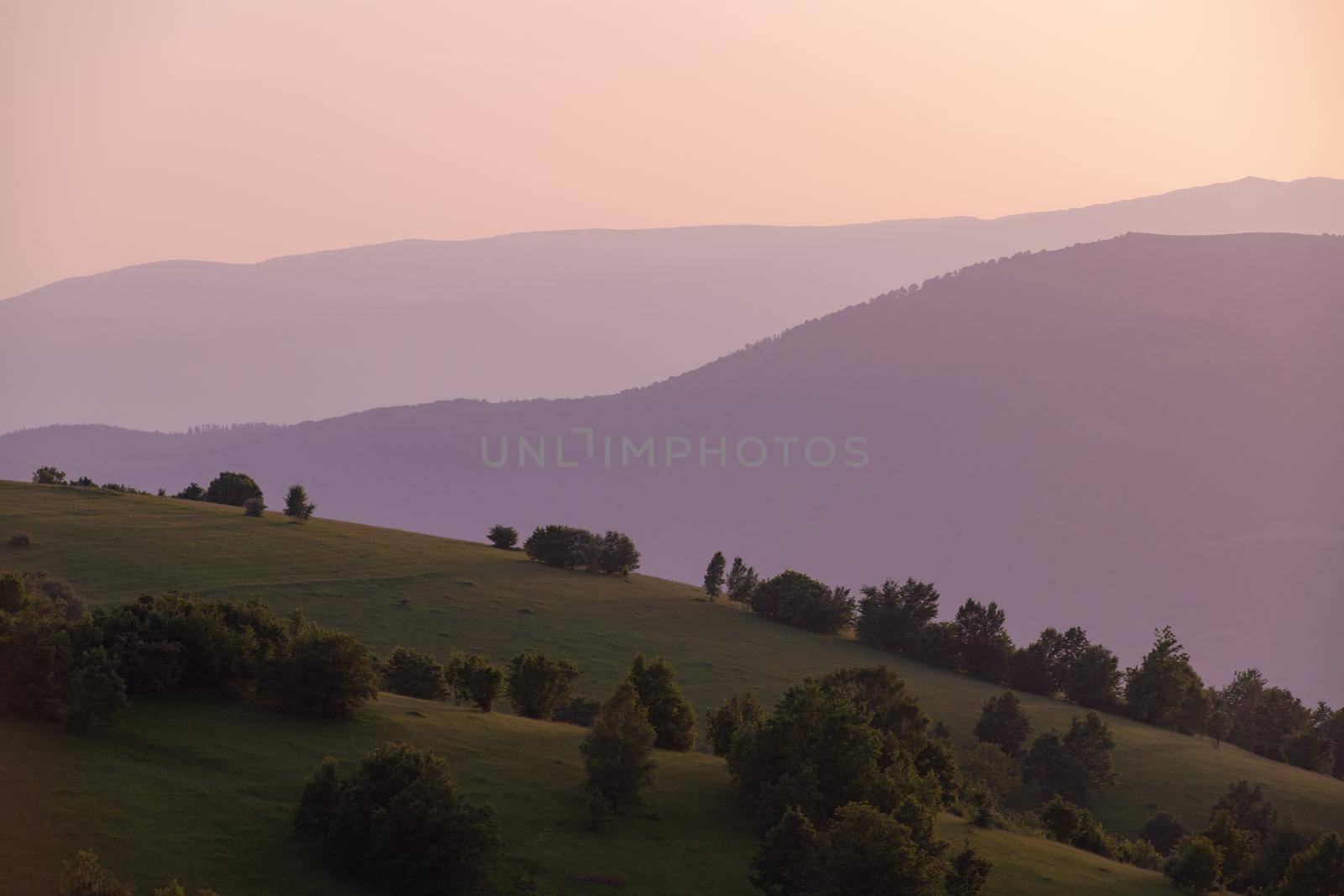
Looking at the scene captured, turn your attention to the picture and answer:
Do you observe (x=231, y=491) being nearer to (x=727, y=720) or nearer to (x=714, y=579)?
(x=714, y=579)

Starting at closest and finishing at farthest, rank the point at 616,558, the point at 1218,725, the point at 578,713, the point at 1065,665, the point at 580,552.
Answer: the point at 578,713
the point at 1218,725
the point at 1065,665
the point at 580,552
the point at 616,558

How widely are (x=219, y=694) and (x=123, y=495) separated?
8320cm

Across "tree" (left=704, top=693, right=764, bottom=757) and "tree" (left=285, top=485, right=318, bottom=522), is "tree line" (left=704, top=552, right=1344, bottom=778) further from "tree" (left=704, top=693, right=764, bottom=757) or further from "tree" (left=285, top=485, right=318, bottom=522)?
"tree" (left=704, top=693, right=764, bottom=757)

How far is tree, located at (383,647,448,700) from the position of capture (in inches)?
2630

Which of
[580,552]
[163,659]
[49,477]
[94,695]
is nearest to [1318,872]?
[163,659]

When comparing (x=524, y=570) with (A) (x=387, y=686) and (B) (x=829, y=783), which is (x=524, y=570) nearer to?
Answer: (A) (x=387, y=686)

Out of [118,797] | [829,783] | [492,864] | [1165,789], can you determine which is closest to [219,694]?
[118,797]

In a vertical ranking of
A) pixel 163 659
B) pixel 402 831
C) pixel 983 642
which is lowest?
pixel 402 831

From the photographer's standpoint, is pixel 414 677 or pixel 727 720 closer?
pixel 727 720

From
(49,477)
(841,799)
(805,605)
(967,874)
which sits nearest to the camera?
(967,874)

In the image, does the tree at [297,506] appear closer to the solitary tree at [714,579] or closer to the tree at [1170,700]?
the solitary tree at [714,579]

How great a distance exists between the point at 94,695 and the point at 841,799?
1194 inches

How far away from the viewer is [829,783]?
48031 mm

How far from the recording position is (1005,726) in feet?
291
